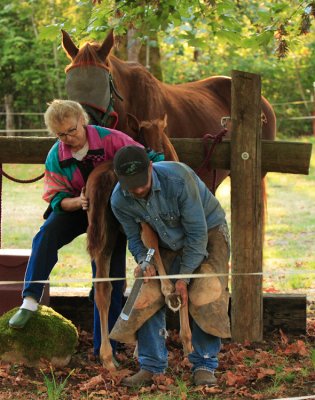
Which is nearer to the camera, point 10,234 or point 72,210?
point 72,210

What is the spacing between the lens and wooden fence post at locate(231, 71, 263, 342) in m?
5.64

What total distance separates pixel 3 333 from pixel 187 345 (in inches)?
47.3

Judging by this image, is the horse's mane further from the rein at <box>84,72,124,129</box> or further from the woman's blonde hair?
the woman's blonde hair

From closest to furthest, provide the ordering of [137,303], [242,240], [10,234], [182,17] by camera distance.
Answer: [137,303] → [242,240] → [182,17] → [10,234]

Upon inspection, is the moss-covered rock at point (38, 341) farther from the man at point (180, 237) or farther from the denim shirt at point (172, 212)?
the denim shirt at point (172, 212)

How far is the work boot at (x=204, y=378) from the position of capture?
4.69 m

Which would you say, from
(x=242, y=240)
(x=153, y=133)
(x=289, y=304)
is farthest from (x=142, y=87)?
(x=289, y=304)

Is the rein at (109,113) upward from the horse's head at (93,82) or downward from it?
downward

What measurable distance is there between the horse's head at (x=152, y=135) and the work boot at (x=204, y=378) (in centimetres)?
160

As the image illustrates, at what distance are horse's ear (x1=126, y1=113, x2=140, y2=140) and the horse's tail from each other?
3.47ft

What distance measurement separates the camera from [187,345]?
488 cm

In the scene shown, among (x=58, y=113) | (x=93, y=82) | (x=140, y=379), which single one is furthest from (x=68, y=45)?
(x=140, y=379)

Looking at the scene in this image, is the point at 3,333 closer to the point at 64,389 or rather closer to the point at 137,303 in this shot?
the point at 64,389

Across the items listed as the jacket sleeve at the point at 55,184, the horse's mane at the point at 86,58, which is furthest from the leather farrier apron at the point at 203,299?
the horse's mane at the point at 86,58
